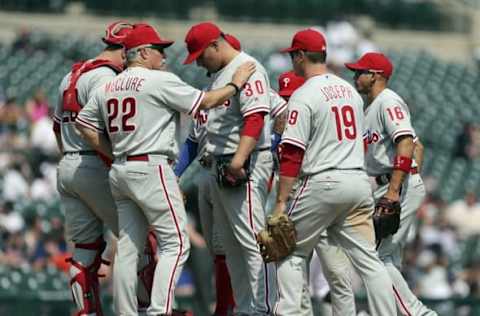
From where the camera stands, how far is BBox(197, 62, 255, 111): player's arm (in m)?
9.39

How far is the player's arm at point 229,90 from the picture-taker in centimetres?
939

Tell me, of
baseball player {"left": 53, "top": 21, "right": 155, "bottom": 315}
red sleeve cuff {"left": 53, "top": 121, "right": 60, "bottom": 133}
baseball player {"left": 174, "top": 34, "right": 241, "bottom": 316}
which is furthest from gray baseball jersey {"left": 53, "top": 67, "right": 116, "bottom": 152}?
baseball player {"left": 174, "top": 34, "right": 241, "bottom": 316}

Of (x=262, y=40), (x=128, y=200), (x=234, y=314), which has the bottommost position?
(x=262, y=40)

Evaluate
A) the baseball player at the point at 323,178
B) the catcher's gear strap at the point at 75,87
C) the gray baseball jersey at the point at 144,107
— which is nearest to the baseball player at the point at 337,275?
the baseball player at the point at 323,178

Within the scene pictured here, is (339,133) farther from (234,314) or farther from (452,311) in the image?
(452,311)

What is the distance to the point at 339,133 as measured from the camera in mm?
9555

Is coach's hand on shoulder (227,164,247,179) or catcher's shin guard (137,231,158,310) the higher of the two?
coach's hand on shoulder (227,164,247,179)

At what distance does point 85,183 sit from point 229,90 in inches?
47.8

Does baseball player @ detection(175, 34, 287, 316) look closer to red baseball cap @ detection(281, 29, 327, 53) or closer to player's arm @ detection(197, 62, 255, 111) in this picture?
player's arm @ detection(197, 62, 255, 111)

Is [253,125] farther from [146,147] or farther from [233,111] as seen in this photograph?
[146,147]

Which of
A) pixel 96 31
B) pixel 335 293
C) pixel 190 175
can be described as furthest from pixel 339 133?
pixel 96 31

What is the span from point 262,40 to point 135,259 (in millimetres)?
17923

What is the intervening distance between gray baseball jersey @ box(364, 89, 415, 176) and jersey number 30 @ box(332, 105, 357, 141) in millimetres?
718

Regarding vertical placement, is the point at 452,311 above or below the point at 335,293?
below
